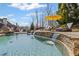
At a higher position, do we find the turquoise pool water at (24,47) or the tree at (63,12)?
the tree at (63,12)

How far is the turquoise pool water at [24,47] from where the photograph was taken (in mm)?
2016

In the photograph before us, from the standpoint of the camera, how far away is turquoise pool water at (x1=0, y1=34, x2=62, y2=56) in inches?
79.4

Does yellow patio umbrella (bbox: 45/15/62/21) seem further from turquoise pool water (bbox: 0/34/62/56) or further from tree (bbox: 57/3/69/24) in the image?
turquoise pool water (bbox: 0/34/62/56)

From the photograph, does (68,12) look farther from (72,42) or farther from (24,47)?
(24,47)

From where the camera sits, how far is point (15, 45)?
2053mm

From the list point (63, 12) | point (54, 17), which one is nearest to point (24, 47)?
point (54, 17)

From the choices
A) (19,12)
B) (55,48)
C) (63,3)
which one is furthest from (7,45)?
(63,3)

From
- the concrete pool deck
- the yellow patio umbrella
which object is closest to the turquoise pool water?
the concrete pool deck

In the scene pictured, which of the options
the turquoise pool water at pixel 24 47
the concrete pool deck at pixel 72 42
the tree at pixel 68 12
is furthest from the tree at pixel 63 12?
the turquoise pool water at pixel 24 47

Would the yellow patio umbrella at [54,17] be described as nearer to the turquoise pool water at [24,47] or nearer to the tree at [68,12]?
the tree at [68,12]

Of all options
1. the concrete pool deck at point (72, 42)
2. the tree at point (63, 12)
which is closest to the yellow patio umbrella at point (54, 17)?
the tree at point (63, 12)

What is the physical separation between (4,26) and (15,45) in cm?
22

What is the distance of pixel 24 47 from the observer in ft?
6.69

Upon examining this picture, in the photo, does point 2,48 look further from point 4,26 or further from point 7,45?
point 4,26
